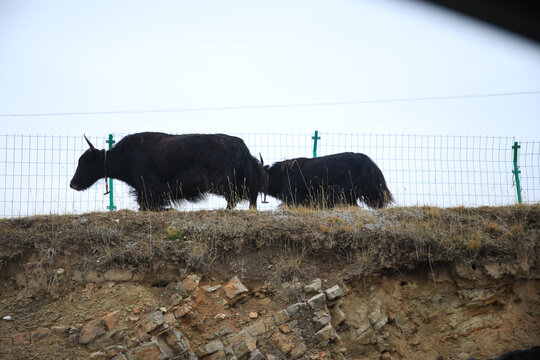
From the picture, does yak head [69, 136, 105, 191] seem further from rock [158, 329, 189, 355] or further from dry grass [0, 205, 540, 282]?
rock [158, 329, 189, 355]

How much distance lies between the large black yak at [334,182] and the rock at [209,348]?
5.02 meters

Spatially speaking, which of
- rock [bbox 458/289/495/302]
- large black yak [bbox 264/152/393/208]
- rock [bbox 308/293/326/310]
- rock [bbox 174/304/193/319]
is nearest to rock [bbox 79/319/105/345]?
rock [bbox 174/304/193/319]

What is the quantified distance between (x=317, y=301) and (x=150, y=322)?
2329mm

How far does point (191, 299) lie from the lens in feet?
25.6

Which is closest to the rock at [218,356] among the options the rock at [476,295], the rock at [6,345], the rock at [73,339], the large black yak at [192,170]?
the rock at [73,339]

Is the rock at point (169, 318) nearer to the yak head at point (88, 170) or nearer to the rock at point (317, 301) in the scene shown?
the rock at point (317, 301)

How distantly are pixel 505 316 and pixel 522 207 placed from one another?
2233 mm

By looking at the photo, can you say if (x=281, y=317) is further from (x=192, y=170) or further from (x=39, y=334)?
(x=192, y=170)

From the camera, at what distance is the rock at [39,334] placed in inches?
285

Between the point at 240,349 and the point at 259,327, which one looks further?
the point at 259,327

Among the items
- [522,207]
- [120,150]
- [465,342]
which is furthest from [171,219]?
[522,207]

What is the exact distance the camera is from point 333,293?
8.10 meters

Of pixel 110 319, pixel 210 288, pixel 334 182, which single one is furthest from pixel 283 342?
pixel 334 182

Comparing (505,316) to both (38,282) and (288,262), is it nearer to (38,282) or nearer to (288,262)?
(288,262)
